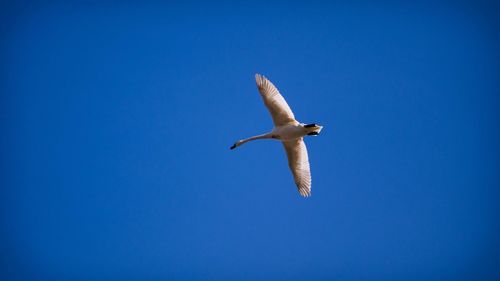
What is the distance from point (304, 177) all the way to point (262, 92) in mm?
3036

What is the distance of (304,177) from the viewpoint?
19.7 metres

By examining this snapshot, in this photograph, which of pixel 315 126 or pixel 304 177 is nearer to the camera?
pixel 315 126

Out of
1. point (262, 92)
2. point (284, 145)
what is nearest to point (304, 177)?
point (284, 145)

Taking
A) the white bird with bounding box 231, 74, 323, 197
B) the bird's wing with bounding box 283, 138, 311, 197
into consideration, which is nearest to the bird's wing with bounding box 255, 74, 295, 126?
the white bird with bounding box 231, 74, 323, 197

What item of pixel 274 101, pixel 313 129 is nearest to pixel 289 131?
pixel 313 129

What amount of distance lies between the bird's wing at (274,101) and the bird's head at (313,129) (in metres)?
0.65

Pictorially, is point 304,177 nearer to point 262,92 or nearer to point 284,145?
point 284,145

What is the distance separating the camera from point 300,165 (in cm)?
1961

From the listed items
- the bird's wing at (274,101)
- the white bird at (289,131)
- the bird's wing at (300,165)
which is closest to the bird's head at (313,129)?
the white bird at (289,131)

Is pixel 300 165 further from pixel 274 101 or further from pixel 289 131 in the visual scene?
pixel 274 101

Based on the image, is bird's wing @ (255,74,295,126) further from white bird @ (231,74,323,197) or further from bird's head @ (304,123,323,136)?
bird's head @ (304,123,323,136)

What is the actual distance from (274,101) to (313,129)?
1422mm

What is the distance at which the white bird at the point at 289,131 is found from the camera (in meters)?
18.5

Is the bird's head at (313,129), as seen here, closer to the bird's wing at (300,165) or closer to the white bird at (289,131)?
the white bird at (289,131)
